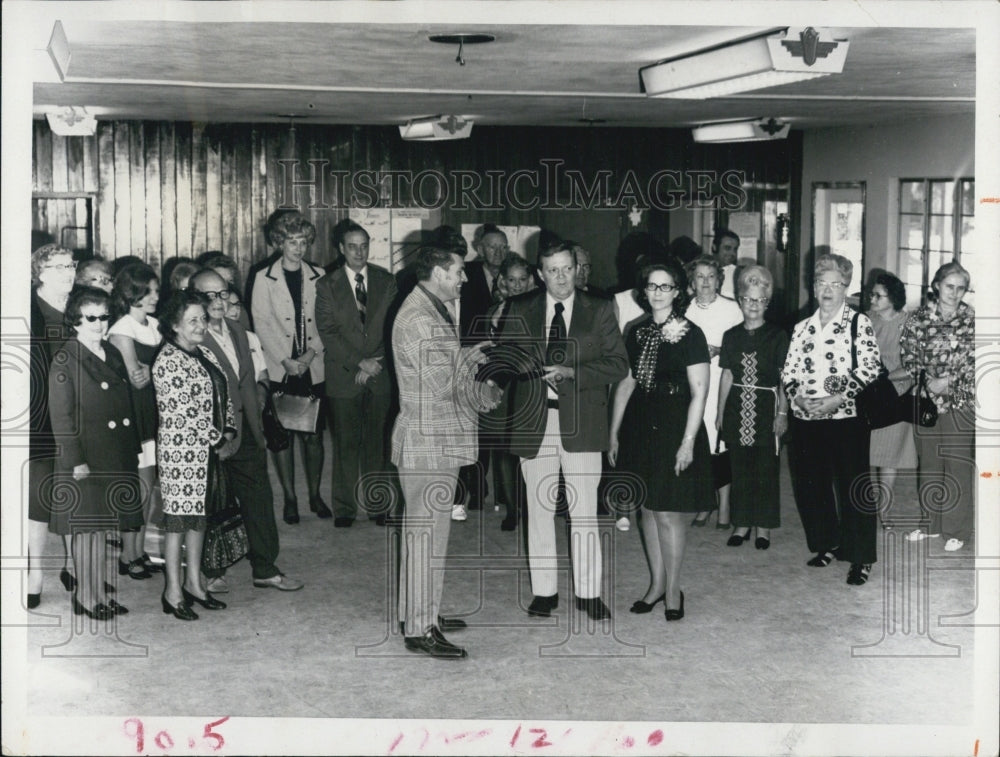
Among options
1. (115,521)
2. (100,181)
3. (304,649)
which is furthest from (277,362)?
(100,181)

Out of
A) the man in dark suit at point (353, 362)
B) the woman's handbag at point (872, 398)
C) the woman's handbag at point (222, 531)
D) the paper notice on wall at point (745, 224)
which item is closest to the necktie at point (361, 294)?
the man in dark suit at point (353, 362)

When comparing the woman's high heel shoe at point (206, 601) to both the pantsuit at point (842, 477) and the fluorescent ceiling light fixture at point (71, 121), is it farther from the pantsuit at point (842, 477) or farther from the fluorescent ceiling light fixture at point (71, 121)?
the fluorescent ceiling light fixture at point (71, 121)

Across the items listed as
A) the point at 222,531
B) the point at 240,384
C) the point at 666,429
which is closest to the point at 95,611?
the point at 222,531

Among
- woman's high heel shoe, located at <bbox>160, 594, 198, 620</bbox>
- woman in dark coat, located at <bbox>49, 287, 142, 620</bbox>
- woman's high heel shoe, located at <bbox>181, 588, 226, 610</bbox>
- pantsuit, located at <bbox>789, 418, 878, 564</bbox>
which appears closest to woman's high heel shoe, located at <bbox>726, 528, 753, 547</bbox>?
pantsuit, located at <bbox>789, 418, 878, 564</bbox>

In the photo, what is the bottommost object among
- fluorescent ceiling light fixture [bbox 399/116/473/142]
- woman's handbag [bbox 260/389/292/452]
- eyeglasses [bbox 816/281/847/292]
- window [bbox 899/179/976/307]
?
Answer: woman's handbag [bbox 260/389/292/452]

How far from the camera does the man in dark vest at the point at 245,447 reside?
5688mm

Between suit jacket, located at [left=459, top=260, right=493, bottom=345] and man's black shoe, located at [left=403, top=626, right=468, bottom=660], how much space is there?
2788 millimetres

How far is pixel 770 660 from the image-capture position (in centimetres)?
519

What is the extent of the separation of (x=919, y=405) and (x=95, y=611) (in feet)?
14.0

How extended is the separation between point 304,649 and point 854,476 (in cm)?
273

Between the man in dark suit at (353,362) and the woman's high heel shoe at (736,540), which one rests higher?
the man in dark suit at (353,362)

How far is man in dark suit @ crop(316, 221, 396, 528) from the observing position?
7.17 meters

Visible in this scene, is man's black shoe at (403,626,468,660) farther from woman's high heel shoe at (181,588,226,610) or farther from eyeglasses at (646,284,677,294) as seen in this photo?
eyeglasses at (646,284,677,294)

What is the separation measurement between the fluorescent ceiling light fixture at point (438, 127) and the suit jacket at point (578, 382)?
14.3ft
